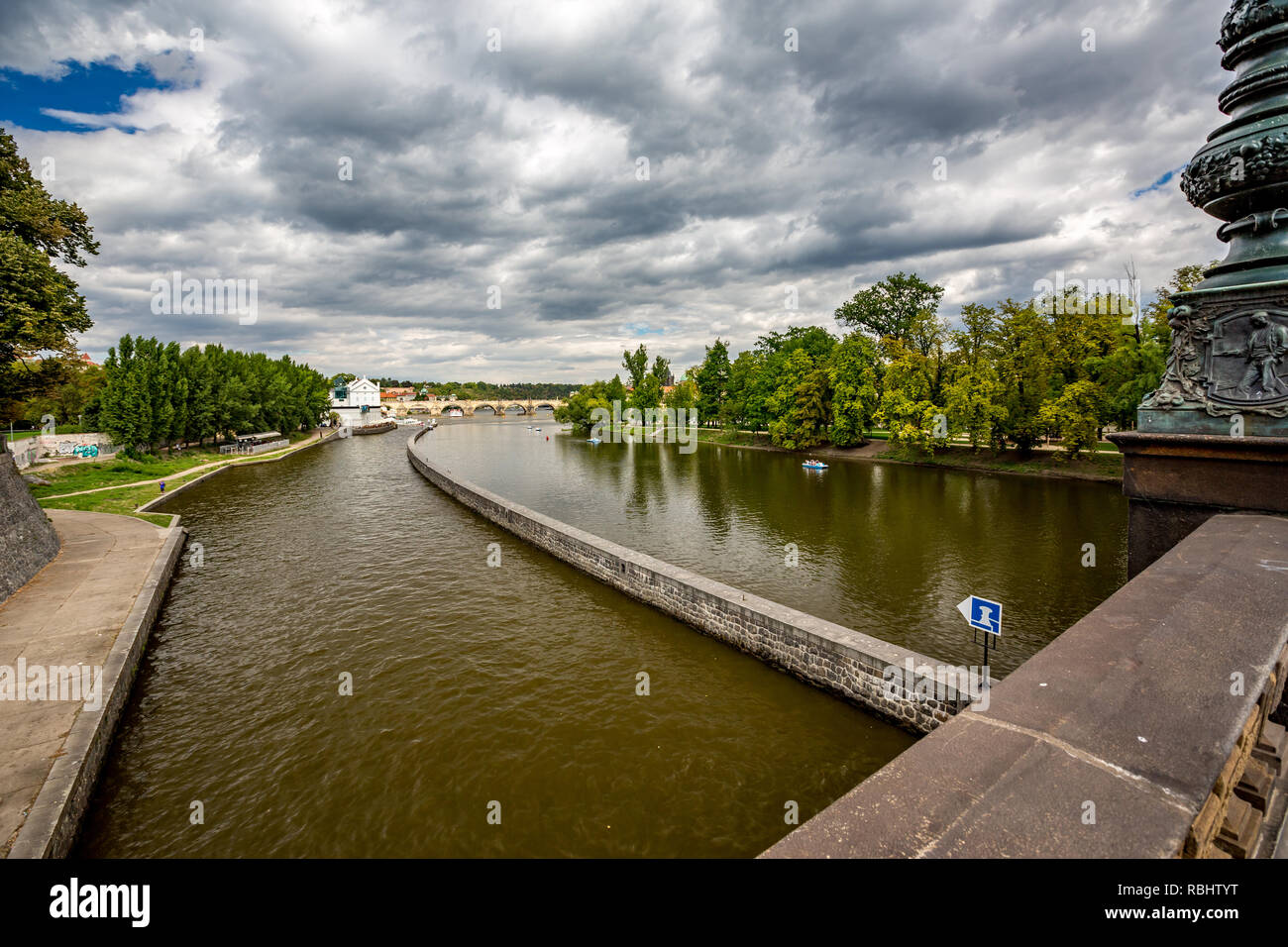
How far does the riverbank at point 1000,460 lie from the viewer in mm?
32656

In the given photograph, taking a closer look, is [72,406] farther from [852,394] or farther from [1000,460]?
[1000,460]

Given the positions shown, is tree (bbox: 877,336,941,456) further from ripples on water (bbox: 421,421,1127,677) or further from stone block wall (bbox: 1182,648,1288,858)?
stone block wall (bbox: 1182,648,1288,858)

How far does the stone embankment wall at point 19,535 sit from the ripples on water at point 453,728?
3096 millimetres

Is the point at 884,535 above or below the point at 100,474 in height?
below

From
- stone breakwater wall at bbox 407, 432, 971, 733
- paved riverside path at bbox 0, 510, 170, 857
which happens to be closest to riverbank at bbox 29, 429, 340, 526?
paved riverside path at bbox 0, 510, 170, 857

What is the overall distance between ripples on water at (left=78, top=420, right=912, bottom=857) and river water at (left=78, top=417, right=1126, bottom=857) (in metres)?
0.04

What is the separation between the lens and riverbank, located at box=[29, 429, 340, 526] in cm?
2467

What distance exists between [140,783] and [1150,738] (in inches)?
487

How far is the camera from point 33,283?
714 inches

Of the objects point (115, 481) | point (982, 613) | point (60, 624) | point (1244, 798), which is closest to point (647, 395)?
point (115, 481)

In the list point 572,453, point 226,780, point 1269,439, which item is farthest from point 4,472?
point 572,453

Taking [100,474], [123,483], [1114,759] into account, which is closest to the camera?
[1114,759]

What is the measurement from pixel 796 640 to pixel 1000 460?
36.3m
